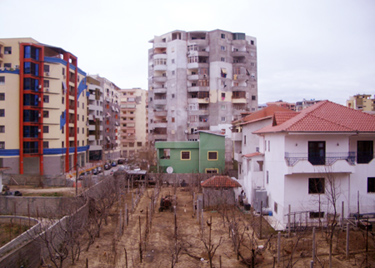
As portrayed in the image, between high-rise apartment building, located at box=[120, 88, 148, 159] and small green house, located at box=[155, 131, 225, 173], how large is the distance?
127ft

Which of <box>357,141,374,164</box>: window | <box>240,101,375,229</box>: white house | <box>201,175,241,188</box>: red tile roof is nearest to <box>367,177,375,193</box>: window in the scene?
<box>240,101,375,229</box>: white house

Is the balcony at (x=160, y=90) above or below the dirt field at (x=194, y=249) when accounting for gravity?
above

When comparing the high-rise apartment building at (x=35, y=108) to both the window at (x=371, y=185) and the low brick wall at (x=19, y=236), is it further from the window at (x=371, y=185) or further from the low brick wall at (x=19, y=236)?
the window at (x=371, y=185)

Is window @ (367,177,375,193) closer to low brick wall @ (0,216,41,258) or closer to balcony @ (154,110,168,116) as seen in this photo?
low brick wall @ (0,216,41,258)

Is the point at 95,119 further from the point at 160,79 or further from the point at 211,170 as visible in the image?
the point at 211,170

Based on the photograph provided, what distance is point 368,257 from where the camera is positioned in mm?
13234

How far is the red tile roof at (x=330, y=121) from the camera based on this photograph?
1764 cm

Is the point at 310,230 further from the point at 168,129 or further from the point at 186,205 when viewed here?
the point at 168,129

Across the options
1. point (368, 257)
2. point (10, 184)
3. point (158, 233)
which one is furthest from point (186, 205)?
point (10, 184)

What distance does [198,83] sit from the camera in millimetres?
48875

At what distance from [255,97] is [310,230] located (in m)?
38.1

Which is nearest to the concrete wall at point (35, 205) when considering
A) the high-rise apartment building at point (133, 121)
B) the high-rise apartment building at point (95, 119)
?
the high-rise apartment building at point (95, 119)

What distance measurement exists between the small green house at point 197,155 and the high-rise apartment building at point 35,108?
1289 cm

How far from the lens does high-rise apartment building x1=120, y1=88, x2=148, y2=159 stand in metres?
75.8
